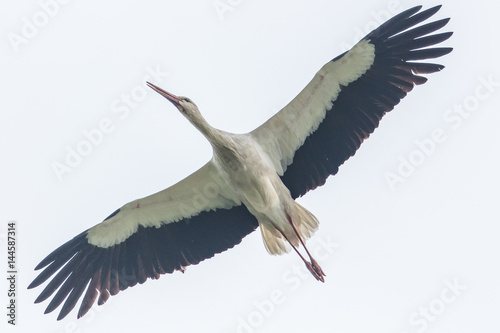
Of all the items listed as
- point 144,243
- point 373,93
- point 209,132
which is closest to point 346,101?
point 373,93

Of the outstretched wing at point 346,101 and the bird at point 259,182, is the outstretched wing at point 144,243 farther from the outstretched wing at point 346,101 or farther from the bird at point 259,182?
the outstretched wing at point 346,101

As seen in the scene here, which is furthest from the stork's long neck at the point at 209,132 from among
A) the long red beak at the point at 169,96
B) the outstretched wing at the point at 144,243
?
the outstretched wing at the point at 144,243

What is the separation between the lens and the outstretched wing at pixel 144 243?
10.0 m

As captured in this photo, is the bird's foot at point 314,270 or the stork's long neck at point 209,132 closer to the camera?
the stork's long neck at point 209,132

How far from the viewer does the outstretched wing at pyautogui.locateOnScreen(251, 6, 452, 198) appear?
9.45 metres

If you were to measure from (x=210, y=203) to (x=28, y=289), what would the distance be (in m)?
2.07

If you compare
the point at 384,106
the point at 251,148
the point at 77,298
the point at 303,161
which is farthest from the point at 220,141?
the point at 77,298

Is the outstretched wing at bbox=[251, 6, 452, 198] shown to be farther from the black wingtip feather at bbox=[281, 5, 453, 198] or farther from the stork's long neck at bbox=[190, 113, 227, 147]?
the stork's long neck at bbox=[190, 113, 227, 147]

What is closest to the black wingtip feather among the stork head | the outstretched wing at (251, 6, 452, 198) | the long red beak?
the outstretched wing at (251, 6, 452, 198)

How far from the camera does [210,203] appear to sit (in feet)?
33.4

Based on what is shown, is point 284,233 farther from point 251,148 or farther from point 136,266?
point 136,266

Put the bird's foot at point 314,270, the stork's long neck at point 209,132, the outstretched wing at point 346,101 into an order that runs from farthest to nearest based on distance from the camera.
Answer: the bird's foot at point 314,270 < the outstretched wing at point 346,101 < the stork's long neck at point 209,132

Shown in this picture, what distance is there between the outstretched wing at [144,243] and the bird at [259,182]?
0.4 inches

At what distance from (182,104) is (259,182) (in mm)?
1080
